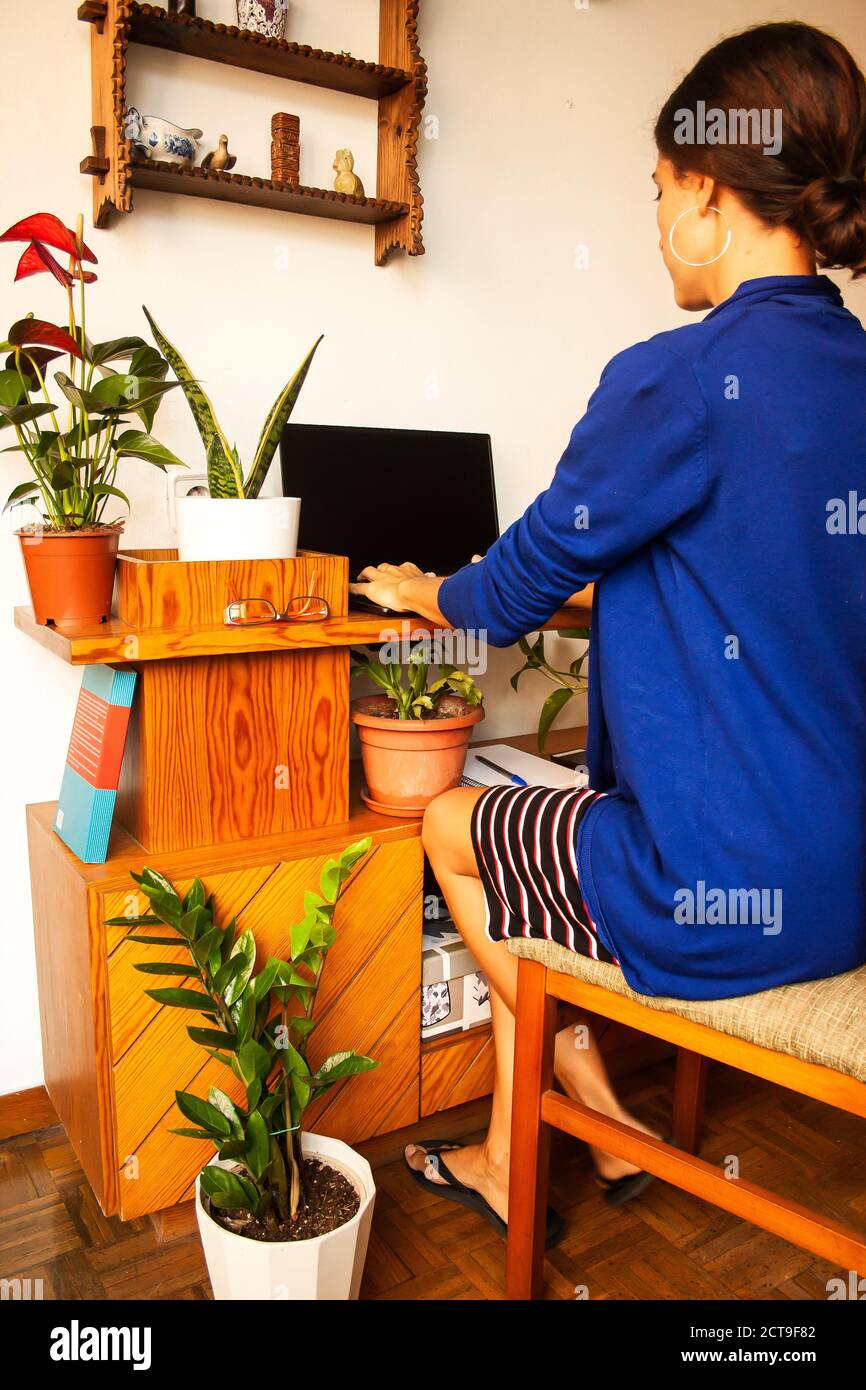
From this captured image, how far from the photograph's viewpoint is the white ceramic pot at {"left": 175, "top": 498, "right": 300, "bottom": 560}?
59.9 inches

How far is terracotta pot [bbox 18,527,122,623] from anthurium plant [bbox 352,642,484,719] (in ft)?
1.51

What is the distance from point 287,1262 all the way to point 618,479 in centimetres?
100

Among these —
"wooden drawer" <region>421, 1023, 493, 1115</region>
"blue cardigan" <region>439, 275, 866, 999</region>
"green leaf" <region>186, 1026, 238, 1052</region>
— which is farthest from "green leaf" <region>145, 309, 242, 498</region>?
"wooden drawer" <region>421, 1023, 493, 1115</region>

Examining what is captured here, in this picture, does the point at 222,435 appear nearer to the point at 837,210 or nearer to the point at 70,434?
the point at 70,434

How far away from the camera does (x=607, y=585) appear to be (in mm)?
1235

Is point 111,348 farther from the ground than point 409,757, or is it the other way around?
point 111,348

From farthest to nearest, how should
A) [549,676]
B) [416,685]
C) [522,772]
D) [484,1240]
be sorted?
[549,676] < [522,772] < [416,685] < [484,1240]

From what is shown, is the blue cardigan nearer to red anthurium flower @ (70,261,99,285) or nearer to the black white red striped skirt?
the black white red striped skirt

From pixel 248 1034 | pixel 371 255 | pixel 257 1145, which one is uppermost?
pixel 371 255

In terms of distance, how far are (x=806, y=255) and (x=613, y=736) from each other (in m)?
0.58

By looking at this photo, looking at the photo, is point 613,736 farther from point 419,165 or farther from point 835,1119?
point 419,165

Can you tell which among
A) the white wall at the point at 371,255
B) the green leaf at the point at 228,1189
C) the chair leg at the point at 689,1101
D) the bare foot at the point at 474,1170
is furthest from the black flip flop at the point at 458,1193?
the white wall at the point at 371,255

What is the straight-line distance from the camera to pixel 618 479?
1.13 metres

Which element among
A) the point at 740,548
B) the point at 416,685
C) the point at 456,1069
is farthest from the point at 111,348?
the point at 456,1069
